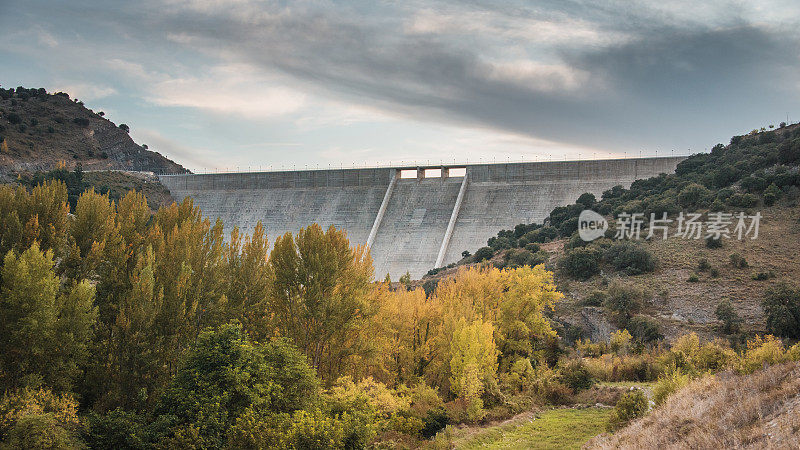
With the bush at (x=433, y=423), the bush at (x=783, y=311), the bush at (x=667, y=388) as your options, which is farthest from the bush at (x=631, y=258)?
the bush at (x=667, y=388)

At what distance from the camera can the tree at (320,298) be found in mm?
17188

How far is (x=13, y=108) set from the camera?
80.6 m

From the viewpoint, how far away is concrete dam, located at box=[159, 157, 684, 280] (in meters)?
52.8

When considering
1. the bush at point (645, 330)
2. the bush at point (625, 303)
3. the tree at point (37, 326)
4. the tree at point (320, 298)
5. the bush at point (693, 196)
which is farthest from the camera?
the bush at point (693, 196)

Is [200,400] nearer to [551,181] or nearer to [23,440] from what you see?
[23,440]

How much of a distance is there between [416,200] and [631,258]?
26.6 meters

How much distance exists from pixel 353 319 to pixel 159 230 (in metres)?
6.13

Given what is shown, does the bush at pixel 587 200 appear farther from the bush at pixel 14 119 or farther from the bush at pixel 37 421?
the bush at pixel 14 119

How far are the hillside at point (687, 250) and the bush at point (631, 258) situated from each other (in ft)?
0.25

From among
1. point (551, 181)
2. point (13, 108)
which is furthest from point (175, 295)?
point (13, 108)

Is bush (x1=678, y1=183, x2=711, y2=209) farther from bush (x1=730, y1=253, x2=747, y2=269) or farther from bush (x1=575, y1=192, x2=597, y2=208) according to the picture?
bush (x1=575, y1=192, x2=597, y2=208)

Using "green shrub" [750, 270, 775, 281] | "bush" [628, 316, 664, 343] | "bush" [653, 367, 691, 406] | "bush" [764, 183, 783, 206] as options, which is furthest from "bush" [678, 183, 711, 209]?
"bush" [653, 367, 691, 406]

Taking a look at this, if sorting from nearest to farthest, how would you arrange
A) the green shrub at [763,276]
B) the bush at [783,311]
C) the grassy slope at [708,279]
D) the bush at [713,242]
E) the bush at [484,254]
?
the bush at [783,311]
the grassy slope at [708,279]
the green shrub at [763,276]
the bush at [713,242]
the bush at [484,254]

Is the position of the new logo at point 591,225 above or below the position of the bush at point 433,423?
above
